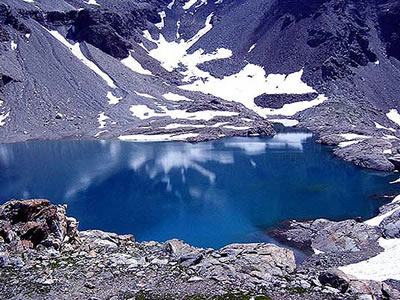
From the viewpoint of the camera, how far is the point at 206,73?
123 m

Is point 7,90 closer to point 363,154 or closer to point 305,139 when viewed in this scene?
point 305,139

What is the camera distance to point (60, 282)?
11602 mm

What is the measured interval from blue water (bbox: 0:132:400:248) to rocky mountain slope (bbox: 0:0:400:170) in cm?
909

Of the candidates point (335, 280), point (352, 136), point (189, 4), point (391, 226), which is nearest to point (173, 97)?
point (352, 136)

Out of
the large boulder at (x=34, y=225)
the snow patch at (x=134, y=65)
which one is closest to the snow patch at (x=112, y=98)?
the snow patch at (x=134, y=65)

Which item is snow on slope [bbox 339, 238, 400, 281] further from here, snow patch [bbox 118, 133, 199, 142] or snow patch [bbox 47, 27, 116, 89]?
snow patch [bbox 47, 27, 116, 89]

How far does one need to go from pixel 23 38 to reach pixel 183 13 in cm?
7822

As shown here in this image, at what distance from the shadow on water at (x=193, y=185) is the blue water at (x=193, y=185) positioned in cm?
9

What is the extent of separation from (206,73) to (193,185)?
8369 centimetres

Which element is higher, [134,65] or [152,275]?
[134,65]

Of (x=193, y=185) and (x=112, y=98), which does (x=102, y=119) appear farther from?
(x=193, y=185)

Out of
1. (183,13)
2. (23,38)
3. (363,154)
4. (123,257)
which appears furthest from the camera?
(183,13)

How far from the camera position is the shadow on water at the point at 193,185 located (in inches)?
1258

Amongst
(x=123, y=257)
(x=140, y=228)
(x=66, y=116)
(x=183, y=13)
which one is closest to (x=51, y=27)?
(x=66, y=116)
